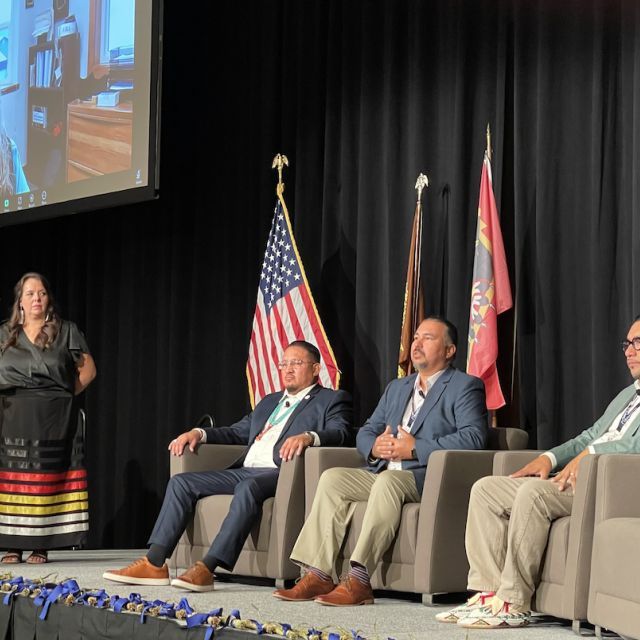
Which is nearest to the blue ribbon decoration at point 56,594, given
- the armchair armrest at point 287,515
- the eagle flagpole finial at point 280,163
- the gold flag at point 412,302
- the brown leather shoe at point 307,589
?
the brown leather shoe at point 307,589

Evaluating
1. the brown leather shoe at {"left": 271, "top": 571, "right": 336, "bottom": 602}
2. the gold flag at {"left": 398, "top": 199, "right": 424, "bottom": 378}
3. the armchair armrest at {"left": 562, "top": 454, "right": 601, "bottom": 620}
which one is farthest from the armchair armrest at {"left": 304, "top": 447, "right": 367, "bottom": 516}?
the armchair armrest at {"left": 562, "top": 454, "right": 601, "bottom": 620}

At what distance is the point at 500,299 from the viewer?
501cm

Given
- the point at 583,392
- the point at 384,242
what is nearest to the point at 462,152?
the point at 384,242

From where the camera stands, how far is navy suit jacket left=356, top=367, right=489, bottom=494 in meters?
4.18

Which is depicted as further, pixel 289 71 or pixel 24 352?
pixel 289 71

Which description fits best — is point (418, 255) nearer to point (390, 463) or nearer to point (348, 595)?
point (390, 463)

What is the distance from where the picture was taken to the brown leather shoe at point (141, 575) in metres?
4.26

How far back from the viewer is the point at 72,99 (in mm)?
6266

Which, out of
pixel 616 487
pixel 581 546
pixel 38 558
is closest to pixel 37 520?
pixel 38 558

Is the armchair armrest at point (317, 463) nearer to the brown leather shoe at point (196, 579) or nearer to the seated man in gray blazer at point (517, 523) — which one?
the brown leather shoe at point (196, 579)

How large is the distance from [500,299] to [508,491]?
149 cm

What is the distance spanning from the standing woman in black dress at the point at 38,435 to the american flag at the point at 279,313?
106 centimetres

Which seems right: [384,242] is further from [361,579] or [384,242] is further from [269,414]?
[361,579]

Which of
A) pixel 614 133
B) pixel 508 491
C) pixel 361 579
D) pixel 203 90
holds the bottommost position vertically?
pixel 361 579
